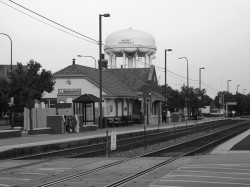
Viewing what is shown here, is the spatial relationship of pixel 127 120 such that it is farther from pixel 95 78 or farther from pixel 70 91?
pixel 70 91

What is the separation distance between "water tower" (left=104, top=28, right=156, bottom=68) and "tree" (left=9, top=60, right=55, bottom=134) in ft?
130

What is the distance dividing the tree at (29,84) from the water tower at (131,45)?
130ft

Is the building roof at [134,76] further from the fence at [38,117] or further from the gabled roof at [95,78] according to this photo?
the fence at [38,117]

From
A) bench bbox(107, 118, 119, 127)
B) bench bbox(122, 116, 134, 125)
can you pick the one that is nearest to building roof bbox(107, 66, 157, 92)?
bench bbox(122, 116, 134, 125)

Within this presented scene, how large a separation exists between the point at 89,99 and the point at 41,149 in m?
16.3

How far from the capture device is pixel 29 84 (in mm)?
31359

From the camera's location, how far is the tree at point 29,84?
1218 inches

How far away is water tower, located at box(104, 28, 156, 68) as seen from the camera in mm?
72419

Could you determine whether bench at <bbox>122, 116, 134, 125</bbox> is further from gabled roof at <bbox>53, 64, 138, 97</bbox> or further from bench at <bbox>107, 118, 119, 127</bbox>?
bench at <bbox>107, 118, 119, 127</bbox>

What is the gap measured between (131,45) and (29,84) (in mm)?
41765

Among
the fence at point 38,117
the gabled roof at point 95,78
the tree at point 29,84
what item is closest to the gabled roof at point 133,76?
the gabled roof at point 95,78

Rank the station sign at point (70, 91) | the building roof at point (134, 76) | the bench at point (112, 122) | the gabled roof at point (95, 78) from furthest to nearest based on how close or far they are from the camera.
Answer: the building roof at point (134, 76) → the station sign at point (70, 91) → the gabled roof at point (95, 78) → the bench at point (112, 122)

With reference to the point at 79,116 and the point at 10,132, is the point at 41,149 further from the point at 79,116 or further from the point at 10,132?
the point at 79,116

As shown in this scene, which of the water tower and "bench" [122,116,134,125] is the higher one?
the water tower
